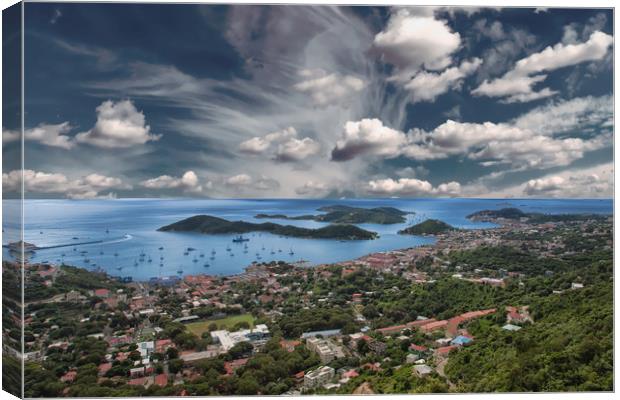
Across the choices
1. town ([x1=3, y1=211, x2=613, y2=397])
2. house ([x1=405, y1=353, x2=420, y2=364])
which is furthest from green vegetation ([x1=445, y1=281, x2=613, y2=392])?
house ([x1=405, y1=353, x2=420, y2=364])

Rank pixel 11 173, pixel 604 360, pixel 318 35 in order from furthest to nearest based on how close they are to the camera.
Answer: pixel 318 35 < pixel 604 360 < pixel 11 173

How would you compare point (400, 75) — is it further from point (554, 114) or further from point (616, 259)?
point (616, 259)

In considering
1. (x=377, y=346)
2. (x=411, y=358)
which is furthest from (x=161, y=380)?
(x=411, y=358)

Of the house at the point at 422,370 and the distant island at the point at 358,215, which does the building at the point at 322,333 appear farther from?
the distant island at the point at 358,215

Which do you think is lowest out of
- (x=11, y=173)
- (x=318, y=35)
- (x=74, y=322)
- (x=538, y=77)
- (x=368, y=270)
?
(x=74, y=322)

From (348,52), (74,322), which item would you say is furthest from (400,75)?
(74,322)

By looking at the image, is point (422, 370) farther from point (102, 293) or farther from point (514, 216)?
point (102, 293)
